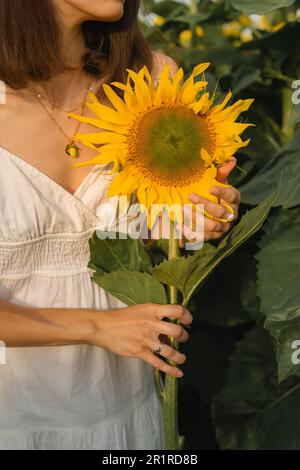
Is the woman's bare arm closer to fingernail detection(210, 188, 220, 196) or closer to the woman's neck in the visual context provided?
fingernail detection(210, 188, 220, 196)

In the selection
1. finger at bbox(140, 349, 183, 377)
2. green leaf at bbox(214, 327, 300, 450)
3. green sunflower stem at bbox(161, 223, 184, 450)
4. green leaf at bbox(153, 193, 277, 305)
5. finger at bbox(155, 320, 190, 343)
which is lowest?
green leaf at bbox(214, 327, 300, 450)

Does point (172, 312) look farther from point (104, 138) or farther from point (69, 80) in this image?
point (69, 80)

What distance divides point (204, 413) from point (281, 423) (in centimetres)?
42

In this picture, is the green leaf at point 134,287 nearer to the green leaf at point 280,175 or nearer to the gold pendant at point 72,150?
the gold pendant at point 72,150

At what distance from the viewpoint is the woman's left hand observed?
1.01 meters

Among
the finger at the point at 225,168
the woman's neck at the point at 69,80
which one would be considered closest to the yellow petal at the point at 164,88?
the finger at the point at 225,168

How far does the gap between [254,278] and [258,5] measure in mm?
573

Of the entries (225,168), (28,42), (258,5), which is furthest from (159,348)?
(258,5)

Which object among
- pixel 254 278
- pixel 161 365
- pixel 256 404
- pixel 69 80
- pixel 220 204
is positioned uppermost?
pixel 69 80

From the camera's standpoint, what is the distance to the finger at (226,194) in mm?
1007

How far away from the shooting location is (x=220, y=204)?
41.4 inches

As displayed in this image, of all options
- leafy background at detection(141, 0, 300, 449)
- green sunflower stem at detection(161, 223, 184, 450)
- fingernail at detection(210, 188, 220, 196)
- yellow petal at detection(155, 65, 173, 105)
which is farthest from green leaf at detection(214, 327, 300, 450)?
yellow petal at detection(155, 65, 173, 105)

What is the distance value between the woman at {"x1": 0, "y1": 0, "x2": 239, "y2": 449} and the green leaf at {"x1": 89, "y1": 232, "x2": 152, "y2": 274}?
0.06m
